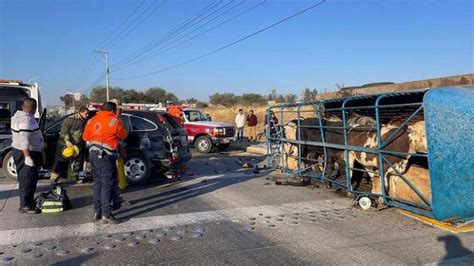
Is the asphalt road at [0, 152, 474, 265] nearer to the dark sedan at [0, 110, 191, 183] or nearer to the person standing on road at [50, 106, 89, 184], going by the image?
the person standing on road at [50, 106, 89, 184]

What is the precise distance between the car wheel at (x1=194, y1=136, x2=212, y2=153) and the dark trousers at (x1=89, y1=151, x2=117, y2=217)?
1171 cm

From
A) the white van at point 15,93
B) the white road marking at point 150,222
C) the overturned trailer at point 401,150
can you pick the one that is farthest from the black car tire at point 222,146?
the white road marking at point 150,222

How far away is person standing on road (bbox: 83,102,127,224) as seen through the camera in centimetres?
656

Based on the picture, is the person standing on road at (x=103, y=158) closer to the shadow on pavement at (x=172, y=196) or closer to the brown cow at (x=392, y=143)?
the shadow on pavement at (x=172, y=196)

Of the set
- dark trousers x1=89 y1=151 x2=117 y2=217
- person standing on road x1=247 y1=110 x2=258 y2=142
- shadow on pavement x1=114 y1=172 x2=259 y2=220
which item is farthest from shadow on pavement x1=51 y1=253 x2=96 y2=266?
person standing on road x1=247 y1=110 x2=258 y2=142

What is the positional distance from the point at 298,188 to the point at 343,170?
4.26 ft

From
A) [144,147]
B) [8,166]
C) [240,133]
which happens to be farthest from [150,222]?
[240,133]

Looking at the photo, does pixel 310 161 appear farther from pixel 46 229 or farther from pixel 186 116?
pixel 186 116

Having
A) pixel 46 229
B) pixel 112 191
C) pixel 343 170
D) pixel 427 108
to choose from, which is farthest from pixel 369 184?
pixel 46 229

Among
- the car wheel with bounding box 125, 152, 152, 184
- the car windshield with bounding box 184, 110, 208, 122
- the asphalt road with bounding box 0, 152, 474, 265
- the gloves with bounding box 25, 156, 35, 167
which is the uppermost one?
the car windshield with bounding box 184, 110, 208, 122

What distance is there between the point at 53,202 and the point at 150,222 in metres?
1.74

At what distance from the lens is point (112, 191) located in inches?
263

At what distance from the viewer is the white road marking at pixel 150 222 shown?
5.89m

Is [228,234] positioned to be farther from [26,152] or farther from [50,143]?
[50,143]
